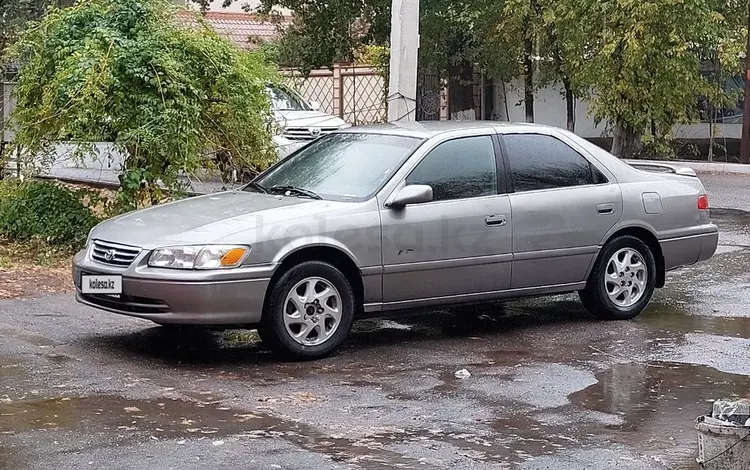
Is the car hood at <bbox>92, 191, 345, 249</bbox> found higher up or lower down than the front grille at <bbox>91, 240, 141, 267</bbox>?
higher up

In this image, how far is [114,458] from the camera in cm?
578

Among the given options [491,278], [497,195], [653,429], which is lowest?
[653,429]

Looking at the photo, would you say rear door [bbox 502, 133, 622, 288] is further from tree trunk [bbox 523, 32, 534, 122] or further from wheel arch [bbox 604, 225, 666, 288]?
tree trunk [bbox 523, 32, 534, 122]

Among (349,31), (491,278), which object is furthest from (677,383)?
(349,31)

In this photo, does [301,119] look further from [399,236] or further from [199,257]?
[199,257]

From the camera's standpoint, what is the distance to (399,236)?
827cm

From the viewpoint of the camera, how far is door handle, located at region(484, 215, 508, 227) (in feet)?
28.4

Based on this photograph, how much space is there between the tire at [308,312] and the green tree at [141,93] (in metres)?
3.68

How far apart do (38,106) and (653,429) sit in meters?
7.28

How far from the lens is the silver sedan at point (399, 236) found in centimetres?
772

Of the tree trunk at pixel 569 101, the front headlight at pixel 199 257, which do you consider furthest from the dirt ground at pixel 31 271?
the tree trunk at pixel 569 101

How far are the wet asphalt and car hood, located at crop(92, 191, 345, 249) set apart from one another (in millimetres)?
816

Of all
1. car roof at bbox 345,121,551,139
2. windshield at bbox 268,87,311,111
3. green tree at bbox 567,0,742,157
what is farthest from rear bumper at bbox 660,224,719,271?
green tree at bbox 567,0,742,157

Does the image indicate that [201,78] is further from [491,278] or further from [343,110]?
[343,110]
